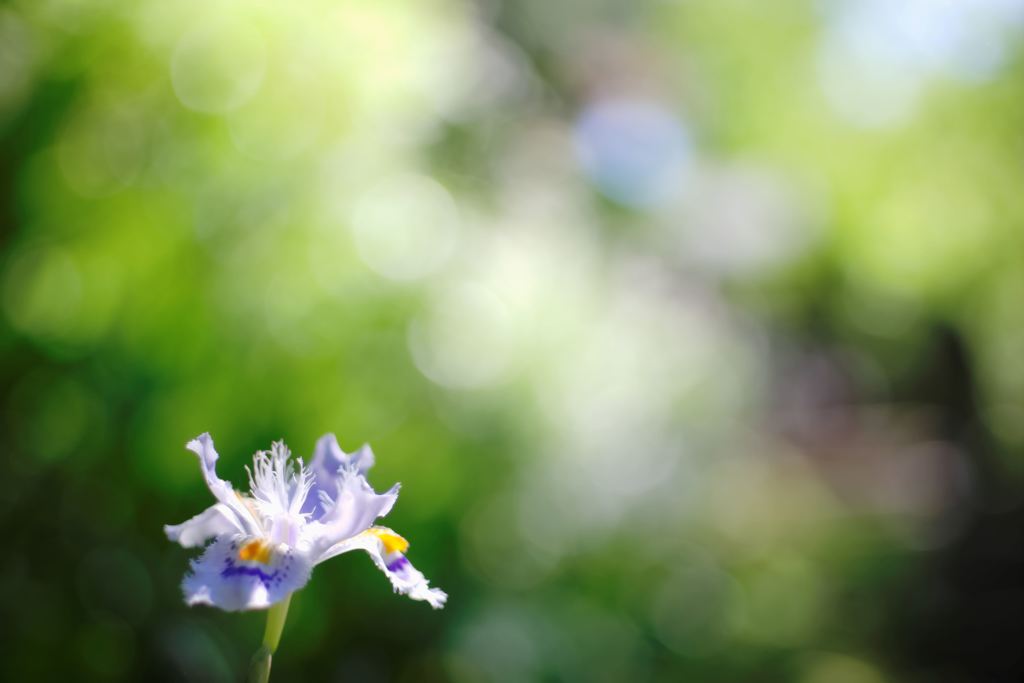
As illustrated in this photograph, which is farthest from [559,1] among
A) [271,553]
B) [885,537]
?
[271,553]

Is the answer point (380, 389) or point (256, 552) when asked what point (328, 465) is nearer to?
point (256, 552)

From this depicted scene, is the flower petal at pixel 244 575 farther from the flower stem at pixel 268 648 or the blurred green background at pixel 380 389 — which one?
the blurred green background at pixel 380 389

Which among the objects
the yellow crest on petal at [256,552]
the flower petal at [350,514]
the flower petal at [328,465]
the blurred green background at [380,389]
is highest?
the blurred green background at [380,389]

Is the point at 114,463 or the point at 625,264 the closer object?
the point at 114,463

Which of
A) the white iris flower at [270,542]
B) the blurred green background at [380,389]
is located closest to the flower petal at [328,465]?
the white iris flower at [270,542]

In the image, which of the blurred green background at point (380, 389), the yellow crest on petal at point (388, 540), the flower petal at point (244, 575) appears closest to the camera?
the flower petal at point (244, 575)

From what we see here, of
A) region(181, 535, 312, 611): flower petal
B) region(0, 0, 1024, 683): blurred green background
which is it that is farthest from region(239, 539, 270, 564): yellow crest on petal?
region(0, 0, 1024, 683): blurred green background

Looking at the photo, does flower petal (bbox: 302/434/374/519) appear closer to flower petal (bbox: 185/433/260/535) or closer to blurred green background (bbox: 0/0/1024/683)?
flower petal (bbox: 185/433/260/535)

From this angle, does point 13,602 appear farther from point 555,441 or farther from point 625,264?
point 625,264
